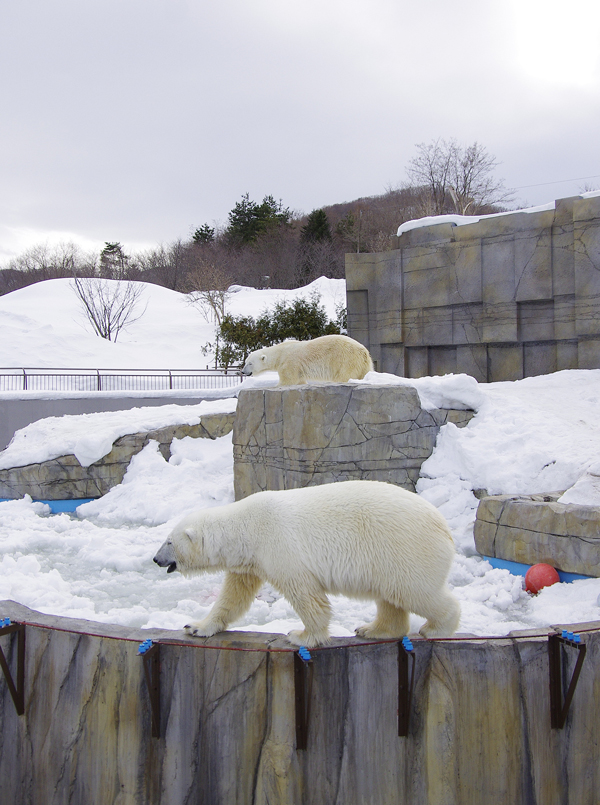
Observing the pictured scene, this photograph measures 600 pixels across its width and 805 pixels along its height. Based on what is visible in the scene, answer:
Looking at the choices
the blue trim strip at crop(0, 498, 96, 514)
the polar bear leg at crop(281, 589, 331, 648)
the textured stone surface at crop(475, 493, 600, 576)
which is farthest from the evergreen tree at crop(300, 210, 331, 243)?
the polar bear leg at crop(281, 589, 331, 648)

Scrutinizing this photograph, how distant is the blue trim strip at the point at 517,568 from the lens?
187 inches

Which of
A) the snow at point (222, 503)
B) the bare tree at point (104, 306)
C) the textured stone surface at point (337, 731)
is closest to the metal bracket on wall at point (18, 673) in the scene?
the textured stone surface at point (337, 731)

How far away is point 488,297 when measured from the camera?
38.0ft

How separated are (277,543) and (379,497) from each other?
18.7 inches

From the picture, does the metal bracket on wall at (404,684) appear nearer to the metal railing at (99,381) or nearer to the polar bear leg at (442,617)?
the polar bear leg at (442,617)

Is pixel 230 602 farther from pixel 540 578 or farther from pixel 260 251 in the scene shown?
pixel 260 251

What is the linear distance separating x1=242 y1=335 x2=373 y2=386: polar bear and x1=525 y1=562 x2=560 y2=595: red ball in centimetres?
326

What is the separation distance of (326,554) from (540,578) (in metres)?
2.85

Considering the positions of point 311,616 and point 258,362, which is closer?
point 311,616

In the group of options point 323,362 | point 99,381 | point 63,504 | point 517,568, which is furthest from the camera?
point 99,381

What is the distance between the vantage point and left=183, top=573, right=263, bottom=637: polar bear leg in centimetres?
265

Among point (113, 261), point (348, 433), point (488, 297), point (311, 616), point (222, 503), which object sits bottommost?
point (222, 503)

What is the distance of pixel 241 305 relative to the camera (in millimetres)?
32062

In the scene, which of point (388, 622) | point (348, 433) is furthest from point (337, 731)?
point (348, 433)
